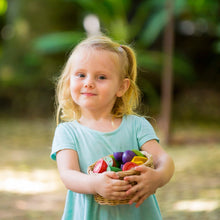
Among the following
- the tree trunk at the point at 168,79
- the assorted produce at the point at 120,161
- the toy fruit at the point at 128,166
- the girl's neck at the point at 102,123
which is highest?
the tree trunk at the point at 168,79

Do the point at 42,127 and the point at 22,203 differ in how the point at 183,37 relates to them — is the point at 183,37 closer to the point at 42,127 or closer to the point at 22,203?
the point at 42,127

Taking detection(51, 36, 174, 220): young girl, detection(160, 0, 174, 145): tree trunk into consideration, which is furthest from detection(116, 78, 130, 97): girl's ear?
detection(160, 0, 174, 145): tree trunk

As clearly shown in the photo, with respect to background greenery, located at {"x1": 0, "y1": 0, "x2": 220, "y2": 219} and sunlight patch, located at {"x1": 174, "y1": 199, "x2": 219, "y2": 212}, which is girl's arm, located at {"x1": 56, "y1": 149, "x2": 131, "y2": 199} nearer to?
sunlight patch, located at {"x1": 174, "y1": 199, "x2": 219, "y2": 212}

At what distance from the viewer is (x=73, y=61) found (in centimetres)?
175

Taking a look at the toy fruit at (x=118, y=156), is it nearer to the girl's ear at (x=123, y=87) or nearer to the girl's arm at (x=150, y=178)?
the girl's arm at (x=150, y=178)

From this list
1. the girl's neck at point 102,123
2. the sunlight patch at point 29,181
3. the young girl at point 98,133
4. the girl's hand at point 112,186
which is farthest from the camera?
the sunlight patch at point 29,181

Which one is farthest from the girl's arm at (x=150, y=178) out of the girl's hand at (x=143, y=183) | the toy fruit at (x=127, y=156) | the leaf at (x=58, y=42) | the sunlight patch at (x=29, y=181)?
the leaf at (x=58, y=42)

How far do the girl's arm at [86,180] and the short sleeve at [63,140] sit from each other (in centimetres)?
2

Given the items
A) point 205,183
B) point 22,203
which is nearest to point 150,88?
point 205,183

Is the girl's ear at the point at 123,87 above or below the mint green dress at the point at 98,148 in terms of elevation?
above

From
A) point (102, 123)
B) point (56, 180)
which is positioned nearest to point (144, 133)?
point (102, 123)

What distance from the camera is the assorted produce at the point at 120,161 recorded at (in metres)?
1.49

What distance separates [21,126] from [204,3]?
448 centimetres

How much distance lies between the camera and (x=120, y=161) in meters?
1.56
